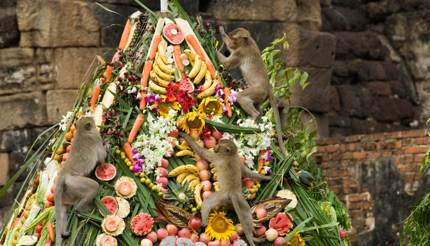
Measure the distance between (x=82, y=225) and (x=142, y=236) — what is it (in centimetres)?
20

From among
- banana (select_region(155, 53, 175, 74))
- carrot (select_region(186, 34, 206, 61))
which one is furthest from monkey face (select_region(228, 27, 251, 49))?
banana (select_region(155, 53, 175, 74))

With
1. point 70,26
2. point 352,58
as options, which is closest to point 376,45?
point 352,58

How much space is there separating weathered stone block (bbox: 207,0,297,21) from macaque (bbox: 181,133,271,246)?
18.1ft

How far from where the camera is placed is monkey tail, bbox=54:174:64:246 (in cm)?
427

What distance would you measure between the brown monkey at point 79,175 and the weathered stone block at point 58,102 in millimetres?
4818

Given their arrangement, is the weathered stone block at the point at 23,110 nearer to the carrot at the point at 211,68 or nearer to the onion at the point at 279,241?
the carrot at the point at 211,68

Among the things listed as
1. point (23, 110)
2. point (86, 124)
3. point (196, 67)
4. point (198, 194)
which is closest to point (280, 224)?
point (198, 194)

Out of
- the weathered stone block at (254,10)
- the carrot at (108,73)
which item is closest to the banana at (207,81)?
the carrot at (108,73)

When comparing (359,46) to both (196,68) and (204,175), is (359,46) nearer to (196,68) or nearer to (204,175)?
(196,68)

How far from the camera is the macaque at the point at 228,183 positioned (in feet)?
14.3

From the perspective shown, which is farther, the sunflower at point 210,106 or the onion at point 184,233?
the sunflower at point 210,106

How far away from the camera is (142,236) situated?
433cm

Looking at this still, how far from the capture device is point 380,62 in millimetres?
12844

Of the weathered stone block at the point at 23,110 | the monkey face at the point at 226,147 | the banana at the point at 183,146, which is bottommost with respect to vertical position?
the weathered stone block at the point at 23,110
